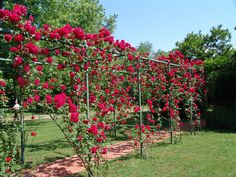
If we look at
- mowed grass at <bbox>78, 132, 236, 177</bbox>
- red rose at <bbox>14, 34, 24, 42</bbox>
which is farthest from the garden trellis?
mowed grass at <bbox>78, 132, 236, 177</bbox>

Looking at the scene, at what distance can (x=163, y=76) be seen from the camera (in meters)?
8.25

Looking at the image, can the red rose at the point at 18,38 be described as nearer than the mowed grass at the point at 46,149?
Yes

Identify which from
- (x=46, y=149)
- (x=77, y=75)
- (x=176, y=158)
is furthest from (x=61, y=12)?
(x=176, y=158)

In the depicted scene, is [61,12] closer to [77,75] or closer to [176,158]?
[77,75]

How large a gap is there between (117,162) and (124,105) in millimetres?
1890

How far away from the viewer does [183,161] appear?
6.11 m

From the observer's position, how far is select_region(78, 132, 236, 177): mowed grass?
5.28 metres

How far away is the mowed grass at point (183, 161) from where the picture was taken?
5.28 meters

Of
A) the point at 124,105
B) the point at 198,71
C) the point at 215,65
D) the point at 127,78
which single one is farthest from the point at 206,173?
the point at 215,65

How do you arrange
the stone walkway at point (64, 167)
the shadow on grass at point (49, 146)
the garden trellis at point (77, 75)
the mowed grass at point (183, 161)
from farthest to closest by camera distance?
1. the shadow on grass at point (49, 146)
2. the stone walkway at point (64, 167)
3. the mowed grass at point (183, 161)
4. the garden trellis at point (77, 75)

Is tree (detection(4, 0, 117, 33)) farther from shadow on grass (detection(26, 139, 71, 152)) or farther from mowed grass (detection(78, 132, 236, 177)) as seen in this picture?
mowed grass (detection(78, 132, 236, 177))

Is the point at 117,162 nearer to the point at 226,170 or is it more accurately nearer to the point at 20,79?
the point at 226,170

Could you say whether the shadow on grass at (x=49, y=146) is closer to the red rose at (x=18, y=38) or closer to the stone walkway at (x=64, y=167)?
the stone walkway at (x=64, y=167)

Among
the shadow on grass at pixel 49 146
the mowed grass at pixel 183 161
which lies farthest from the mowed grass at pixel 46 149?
the mowed grass at pixel 183 161
